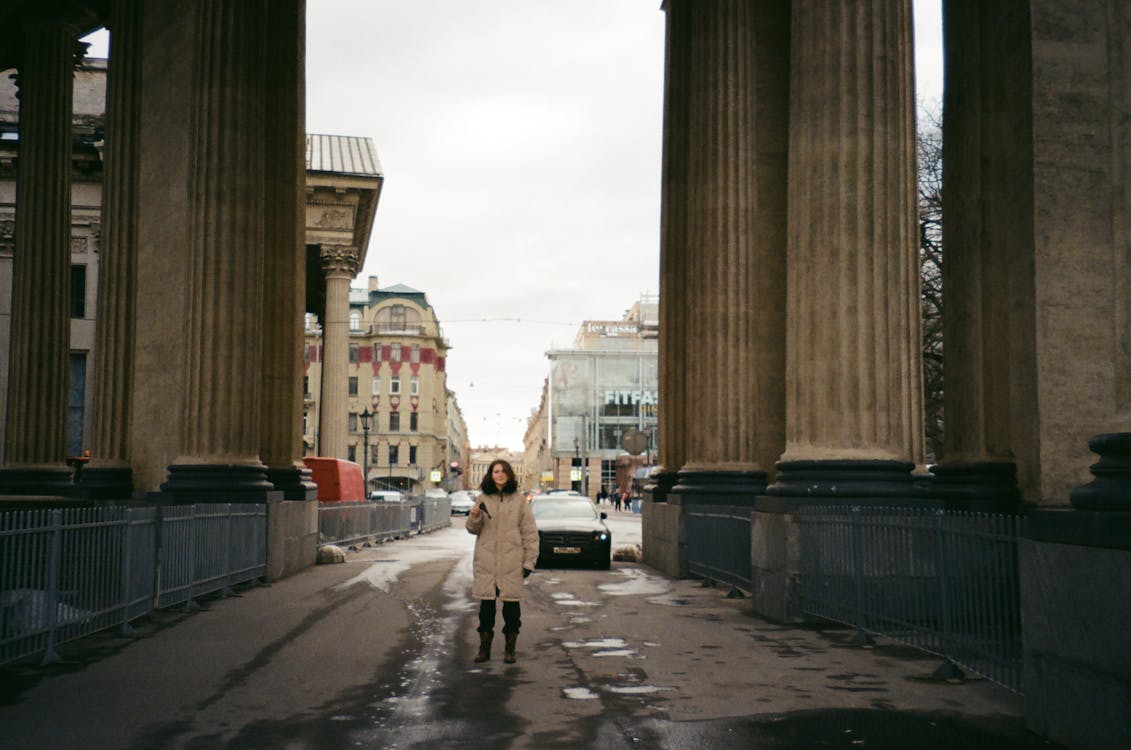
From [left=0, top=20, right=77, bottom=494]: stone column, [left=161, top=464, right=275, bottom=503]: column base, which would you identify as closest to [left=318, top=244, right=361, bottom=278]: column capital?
[left=0, top=20, right=77, bottom=494]: stone column

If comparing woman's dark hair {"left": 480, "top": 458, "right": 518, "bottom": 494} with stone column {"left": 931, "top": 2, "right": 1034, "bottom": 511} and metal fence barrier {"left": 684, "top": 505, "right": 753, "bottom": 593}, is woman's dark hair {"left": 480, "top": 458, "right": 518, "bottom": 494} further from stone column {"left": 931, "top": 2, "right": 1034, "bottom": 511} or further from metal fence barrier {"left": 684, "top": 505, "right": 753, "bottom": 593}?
stone column {"left": 931, "top": 2, "right": 1034, "bottom": 511}

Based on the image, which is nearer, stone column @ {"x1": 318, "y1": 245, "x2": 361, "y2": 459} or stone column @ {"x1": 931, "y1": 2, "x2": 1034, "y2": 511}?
stone column @ {"x1": 931, "y1": 2, "x2": 1034, "y2": 511}

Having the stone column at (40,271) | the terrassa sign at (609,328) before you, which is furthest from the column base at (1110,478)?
the terrassa sign at (609,328)

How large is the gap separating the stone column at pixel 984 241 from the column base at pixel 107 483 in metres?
12.2

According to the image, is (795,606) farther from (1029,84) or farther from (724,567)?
(1029,84)

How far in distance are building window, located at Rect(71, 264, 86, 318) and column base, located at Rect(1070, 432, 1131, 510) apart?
39.6m

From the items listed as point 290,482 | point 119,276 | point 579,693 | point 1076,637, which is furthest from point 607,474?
point 1076,637

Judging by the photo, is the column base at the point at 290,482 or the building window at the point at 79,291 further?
the building window at the point at 79,291

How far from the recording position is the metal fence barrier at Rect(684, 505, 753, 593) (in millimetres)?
15688

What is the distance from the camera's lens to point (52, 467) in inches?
878

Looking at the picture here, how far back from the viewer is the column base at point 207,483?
1672 centimetres

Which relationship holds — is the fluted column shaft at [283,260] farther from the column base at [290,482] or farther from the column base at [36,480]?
the column base at [36,480]

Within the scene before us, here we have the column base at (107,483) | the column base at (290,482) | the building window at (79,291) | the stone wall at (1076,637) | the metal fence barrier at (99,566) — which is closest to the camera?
the stone wall at (1076,637)

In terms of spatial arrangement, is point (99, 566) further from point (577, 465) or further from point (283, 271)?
A: point (577, 465)
